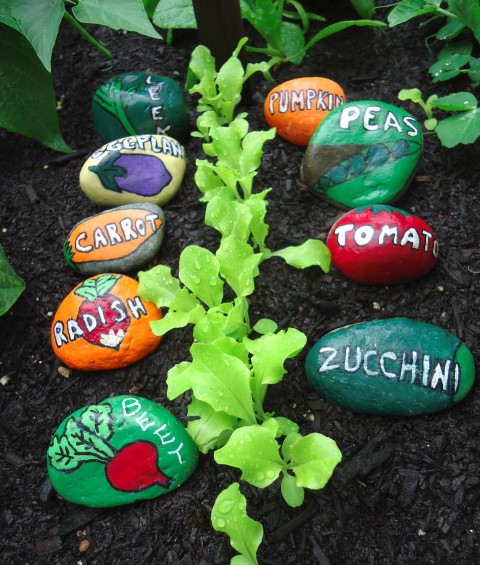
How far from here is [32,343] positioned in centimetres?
119

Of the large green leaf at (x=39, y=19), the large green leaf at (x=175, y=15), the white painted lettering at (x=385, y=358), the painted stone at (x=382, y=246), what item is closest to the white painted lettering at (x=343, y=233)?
the painted stone at (x=382, y=246)

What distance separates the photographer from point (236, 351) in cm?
96

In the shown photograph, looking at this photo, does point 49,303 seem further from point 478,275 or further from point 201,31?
point 478,275

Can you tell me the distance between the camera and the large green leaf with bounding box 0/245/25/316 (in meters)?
1.16

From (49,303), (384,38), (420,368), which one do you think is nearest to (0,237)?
(49,303)

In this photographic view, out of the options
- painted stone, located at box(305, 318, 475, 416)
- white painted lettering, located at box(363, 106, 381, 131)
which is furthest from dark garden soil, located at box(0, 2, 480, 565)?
white painted lettering, located at box(363, 106, 381, 131)

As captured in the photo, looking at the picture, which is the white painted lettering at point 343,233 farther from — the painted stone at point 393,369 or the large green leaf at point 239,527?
the large green leaf at point 239,527

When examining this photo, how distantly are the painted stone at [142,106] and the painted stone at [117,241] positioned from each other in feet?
0.92

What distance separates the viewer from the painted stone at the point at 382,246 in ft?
3.47

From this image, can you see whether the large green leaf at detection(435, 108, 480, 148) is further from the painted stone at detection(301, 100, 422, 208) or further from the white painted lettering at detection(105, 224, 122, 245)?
the white painted lettering at detection(105, 224, 122, 245)

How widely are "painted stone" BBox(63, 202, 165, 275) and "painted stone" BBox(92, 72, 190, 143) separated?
281mm

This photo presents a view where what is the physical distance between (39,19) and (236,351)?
2.40 ft

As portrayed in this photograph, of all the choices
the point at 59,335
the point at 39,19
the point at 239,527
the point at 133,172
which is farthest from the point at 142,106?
the point at 239,527

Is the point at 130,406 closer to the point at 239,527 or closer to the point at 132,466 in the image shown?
the point at 132,466
